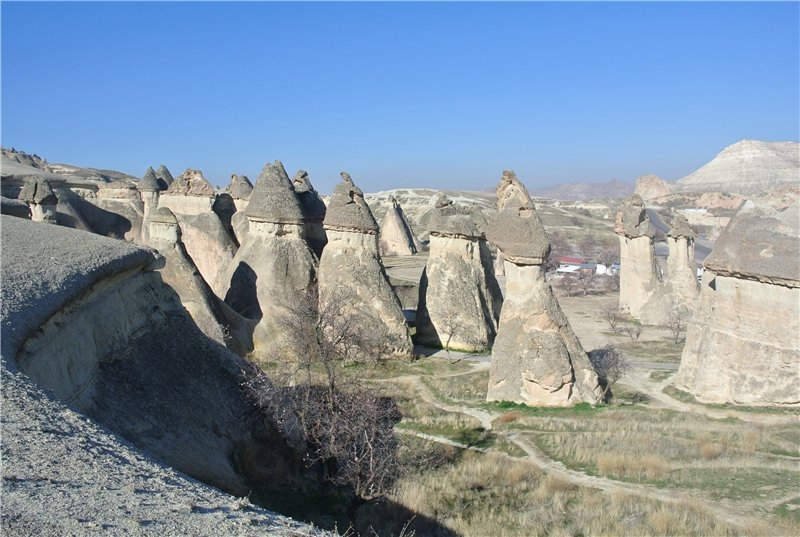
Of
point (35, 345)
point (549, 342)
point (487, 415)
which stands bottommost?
point (487, 415)

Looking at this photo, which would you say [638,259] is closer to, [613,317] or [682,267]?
[682,267]

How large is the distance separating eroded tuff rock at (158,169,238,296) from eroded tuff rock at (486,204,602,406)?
938cm

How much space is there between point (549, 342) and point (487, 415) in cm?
159

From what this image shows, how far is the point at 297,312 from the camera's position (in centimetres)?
972

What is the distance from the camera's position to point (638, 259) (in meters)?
22.3

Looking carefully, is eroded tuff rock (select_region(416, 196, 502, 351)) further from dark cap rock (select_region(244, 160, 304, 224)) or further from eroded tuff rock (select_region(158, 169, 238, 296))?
eroded tuff rock (select_region(158, 169, 238, 296))

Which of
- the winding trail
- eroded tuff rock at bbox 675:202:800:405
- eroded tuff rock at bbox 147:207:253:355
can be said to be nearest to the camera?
the winding trail

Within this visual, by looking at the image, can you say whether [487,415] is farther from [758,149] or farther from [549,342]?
[758,149]

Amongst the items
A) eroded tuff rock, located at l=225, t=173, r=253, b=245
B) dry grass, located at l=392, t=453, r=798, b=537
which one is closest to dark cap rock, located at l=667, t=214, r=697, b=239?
eroded tuff rock, located at l=225, t=173, r=253, b=245

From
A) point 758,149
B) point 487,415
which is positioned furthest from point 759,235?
point 758,149

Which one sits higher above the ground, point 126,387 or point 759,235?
point 759,235

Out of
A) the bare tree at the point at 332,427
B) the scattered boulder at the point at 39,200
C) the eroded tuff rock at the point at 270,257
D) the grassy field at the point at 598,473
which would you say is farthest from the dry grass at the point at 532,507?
the scattered boulder at the point at 39,200

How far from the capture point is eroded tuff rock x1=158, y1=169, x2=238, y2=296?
64.8ft

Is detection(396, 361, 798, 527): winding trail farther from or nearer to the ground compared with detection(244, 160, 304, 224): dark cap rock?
nearer to the ground
